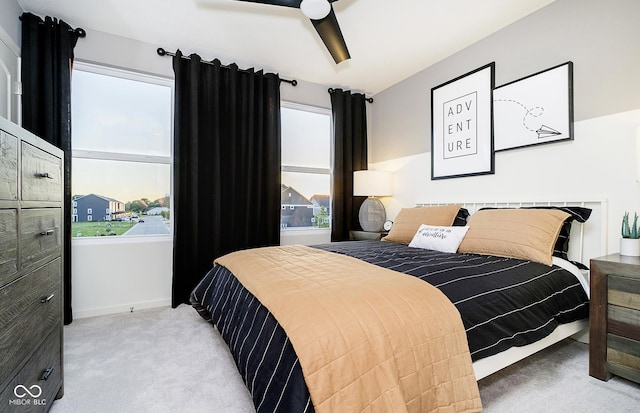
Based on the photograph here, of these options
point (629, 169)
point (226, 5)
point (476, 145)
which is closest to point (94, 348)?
point (226, 5)

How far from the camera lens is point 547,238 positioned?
1980mm

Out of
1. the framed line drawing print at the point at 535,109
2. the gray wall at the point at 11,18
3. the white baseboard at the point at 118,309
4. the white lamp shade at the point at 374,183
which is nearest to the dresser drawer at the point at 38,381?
the white baseboard at the point at 118,309

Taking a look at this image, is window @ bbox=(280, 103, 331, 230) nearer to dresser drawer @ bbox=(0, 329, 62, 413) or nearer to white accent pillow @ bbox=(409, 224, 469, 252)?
white accent pillow @ bbox=(409, 224, 469, 252)

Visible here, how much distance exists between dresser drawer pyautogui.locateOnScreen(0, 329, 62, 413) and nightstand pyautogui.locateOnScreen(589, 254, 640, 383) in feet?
8.70

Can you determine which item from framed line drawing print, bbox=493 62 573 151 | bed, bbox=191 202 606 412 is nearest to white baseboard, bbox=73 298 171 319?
bed, bbox=191 202 606 412

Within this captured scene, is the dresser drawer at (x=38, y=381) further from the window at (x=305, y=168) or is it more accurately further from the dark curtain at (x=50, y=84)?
the window at (x=305, y=168)

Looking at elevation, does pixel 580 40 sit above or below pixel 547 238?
above

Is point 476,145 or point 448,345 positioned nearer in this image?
point 448,345

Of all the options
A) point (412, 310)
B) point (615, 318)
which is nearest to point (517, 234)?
point (615, 318)

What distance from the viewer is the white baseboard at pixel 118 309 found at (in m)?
2.67

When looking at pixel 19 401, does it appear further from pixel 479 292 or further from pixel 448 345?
pixel 479 292

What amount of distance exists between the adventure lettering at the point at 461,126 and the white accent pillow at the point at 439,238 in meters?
0.94

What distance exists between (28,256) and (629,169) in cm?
321

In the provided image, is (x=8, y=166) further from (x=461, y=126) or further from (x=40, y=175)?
(x=461, y=126)
